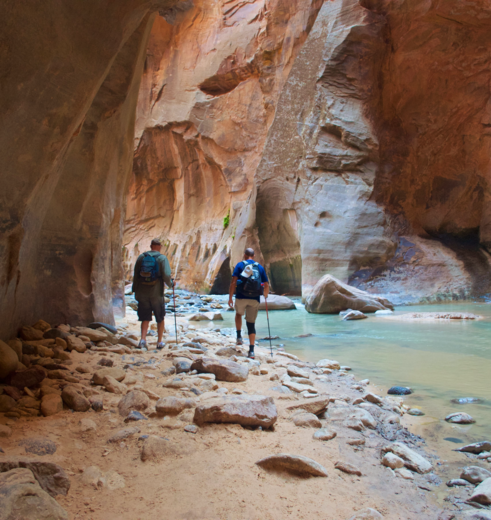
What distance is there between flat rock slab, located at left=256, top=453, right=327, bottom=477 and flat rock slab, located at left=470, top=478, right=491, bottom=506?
0.66 metres

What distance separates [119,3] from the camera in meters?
2.76

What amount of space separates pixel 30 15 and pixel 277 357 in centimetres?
398

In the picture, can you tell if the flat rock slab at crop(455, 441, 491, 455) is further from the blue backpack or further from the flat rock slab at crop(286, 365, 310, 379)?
the blue backpack

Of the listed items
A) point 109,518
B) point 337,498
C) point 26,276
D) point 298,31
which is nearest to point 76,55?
point 26,276

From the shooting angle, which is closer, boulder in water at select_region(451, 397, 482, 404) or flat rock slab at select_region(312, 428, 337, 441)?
flat rock slab at select_region(312, 428, 337, 441)

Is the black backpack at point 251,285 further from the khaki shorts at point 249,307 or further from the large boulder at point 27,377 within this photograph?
the large boulder at point 27,377

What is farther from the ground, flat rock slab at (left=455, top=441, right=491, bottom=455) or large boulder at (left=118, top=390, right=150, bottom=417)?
large boulder at (left=118, top=390, right=150, bottom=417)

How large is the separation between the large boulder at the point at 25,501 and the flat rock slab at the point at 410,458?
5.45 ft

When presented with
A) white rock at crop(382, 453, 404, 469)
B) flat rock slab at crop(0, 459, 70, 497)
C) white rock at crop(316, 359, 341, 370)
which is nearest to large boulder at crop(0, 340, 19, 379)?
flat rock slab at crop(0, 459, 70, 497)

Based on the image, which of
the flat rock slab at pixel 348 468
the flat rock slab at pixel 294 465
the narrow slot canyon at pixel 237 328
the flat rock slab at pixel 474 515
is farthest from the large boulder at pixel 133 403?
the flat rock slab at pixel 474 515

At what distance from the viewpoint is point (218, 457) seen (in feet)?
6.43

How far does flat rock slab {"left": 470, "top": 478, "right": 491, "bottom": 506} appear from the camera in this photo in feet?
5.59

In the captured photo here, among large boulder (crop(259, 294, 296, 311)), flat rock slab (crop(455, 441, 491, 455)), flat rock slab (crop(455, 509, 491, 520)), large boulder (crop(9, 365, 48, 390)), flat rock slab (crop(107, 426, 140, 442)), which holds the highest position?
large boulder (crop(9, 365, 48, 390))

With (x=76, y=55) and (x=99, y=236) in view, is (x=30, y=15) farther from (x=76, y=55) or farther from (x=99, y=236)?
(x=99, y=236)
